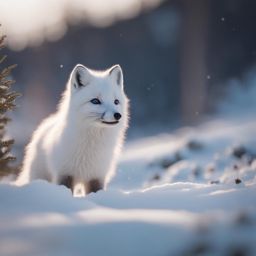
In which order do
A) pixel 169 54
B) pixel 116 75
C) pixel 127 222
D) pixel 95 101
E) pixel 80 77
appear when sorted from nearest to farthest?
1. pixel 127 222
2. pixel 95 101
3. pixel 80 77
4. pixel 116 75
5. pixel 169 54

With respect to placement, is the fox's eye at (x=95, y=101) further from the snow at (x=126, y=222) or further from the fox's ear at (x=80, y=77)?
the snow at (x=126, y=222)

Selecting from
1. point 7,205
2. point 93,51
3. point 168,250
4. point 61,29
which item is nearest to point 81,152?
point 7,205

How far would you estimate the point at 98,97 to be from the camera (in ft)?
18.1

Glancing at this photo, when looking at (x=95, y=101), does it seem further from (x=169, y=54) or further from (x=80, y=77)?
(x=169, y=54)

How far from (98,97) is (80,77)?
0.46 metres

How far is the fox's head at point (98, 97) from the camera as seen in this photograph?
212 inches

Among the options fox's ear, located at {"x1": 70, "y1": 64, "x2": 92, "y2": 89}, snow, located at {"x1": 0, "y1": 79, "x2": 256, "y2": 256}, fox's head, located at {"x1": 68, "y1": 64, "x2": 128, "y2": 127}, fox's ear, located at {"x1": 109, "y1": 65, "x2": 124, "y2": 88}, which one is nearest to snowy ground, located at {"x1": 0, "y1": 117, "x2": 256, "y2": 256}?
snow, located at {"x1": 0, "y1": 79, "x2": 256, "y2": 256}

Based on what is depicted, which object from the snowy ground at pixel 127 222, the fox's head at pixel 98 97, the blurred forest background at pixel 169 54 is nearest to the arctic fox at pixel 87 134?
the fox's head at pixel 98 97

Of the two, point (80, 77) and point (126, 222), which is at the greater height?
point (80, 77)

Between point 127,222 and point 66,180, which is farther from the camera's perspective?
point 66,180

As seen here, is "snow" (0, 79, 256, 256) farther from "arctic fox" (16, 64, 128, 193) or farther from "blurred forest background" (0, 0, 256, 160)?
"blurred forest background" (0, 0, 256, 160)

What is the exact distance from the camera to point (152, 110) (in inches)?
932

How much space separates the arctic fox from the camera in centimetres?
551

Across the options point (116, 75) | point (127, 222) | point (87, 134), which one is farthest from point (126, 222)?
point (116, 75)
